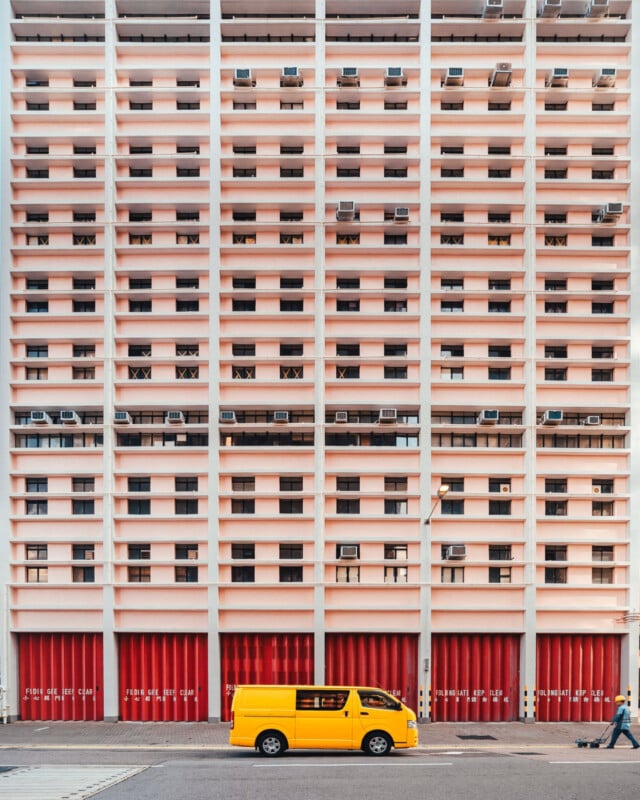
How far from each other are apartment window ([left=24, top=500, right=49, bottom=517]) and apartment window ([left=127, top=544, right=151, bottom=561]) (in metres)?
3.80

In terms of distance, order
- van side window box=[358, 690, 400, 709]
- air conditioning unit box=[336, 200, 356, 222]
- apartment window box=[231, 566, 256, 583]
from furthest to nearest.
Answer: air conditioning unit box=[336, 200, 356, 222] → apartment window box=[231, 566, 256, 583] → van side window box=[358, 690, 400, 709]

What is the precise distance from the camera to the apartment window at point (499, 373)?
31469mm

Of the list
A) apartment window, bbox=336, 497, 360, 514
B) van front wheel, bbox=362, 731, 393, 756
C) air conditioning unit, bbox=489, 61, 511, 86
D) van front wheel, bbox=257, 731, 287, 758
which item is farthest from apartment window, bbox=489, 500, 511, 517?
air conditioning unit, bbox=489, 61, 511, 86

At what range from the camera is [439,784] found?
54.4ft

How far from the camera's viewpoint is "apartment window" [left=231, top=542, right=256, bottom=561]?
30453 mm

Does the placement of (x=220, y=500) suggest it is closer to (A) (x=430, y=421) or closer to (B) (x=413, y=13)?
(A) (x=430, y=421)

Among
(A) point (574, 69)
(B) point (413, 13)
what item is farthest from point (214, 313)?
(A) point (574, 69)

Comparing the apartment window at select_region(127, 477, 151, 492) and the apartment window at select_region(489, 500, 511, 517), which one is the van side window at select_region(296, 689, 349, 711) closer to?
the apartment window at select_region(489, 500, 511, 517)

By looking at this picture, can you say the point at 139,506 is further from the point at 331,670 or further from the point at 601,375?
the point at 601,375

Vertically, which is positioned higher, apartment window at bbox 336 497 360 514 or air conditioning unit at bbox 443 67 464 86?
air conditioning unit at bbox 443 67 464 86

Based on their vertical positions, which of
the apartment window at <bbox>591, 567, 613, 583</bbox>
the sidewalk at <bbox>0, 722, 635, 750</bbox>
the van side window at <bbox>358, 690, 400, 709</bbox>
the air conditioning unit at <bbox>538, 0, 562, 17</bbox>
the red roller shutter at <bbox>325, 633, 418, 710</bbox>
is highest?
the air conditioning unit at <bbox>538, 0, 562, 17</bbox>

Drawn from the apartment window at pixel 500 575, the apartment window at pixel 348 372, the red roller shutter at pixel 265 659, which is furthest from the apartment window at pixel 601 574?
the apartment window at pixel 348 372

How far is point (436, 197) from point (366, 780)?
22564 mm

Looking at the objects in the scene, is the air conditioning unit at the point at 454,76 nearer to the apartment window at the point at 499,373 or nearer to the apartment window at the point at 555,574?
the apartment window at the point at 499,373
